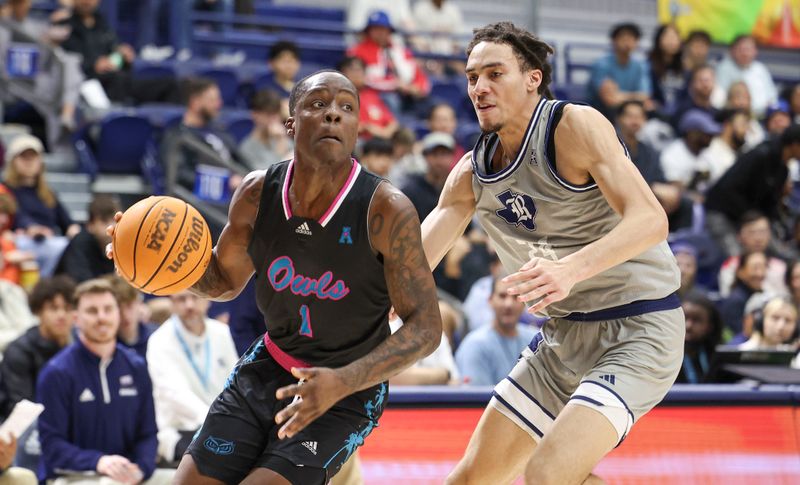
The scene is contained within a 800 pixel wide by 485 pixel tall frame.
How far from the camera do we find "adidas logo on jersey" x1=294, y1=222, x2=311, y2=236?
12.4ft

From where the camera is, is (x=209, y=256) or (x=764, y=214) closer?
(x=209, y=256)

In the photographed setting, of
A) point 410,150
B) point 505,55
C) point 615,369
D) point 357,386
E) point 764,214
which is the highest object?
point 505,55

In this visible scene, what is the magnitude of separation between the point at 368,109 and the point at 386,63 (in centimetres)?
139

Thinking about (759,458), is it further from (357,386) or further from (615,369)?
(357,386)

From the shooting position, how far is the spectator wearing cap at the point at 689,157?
11.4m

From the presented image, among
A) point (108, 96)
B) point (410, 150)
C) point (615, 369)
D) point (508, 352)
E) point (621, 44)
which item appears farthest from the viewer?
point (621, 44)

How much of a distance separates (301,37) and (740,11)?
564 centimetres

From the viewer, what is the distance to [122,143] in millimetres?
9766

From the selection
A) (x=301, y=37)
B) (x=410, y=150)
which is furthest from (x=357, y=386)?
(x=301, y=37)

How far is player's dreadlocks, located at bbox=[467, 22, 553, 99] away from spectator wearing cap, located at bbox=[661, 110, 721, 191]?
7127mm

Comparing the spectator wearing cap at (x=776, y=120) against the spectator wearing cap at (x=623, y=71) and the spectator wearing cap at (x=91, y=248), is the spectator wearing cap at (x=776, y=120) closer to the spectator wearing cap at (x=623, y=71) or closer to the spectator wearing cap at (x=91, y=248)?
the spectator wearing cap at (x=623, y=71)

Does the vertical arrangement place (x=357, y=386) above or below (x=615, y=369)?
above

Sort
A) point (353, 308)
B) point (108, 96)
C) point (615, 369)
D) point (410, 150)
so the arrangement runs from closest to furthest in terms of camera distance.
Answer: point (353, 308) → point (615, 369) → point (410, 150) → point (108, 96)

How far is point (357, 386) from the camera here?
136 inches
